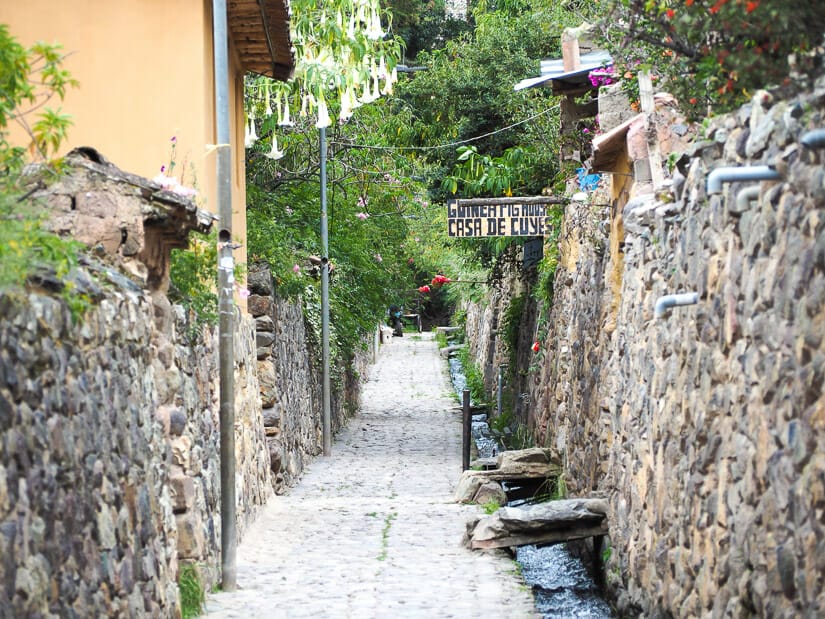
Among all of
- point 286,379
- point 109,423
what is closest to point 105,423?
point 109,423

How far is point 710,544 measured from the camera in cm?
654

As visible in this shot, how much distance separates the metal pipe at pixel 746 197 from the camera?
5.64m

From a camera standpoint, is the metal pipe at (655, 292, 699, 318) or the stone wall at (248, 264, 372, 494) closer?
the metal pipe at (655, 292, 699, 318)

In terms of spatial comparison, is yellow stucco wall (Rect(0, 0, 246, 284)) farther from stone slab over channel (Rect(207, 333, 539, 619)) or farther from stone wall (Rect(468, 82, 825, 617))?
stone wall (Rect(468, 82, 825, 617))

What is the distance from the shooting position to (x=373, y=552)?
1188 centimetres

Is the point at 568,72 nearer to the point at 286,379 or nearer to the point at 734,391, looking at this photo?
the point at 286,379

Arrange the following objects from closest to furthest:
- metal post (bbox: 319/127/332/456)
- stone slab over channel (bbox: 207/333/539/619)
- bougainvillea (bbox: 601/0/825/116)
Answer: bougainvillea (bbox: 601/0/825/116) → stone slab over channel (bbox: 207/333/539/619) → metal post (bbox: 319/127/332/456)

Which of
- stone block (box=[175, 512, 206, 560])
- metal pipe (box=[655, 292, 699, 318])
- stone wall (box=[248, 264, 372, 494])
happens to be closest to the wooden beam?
stone block (box=[175, 512, 206, 560])

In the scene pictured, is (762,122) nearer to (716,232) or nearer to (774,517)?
(716,232)

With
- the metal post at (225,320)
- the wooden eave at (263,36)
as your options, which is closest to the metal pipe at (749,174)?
the metal post at (225,320)

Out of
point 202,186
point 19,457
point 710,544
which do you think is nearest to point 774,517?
point 710,544

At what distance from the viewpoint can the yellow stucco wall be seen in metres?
11.5

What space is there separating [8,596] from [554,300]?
48.2 ft

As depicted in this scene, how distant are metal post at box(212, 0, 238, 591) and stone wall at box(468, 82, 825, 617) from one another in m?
3.17
